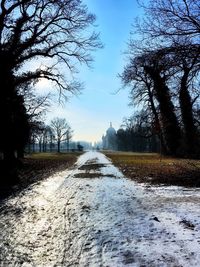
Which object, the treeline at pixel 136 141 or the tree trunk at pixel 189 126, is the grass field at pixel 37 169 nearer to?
the tree trunk at pixel 189 126

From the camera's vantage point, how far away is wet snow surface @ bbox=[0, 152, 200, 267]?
19.5 feet

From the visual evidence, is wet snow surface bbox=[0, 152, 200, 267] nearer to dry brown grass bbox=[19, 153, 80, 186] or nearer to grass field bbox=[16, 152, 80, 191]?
grass field bbox=[16, 152, 80, 191]

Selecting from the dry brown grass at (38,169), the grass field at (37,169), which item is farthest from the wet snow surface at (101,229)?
the dry brown grass at (38,169)

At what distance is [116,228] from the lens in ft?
25.4

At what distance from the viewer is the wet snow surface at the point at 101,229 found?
5.95 m

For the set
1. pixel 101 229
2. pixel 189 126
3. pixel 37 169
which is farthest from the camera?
pixel 189 126

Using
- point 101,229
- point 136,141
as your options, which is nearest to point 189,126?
point 101,229

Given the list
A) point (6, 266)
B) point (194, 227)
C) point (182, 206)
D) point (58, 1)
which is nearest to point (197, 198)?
point (182, 206)

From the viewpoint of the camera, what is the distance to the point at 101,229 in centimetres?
770

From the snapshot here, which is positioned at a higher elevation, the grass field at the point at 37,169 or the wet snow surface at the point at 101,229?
the grass field at the point at 37,169

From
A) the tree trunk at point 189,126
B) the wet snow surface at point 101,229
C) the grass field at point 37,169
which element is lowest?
the wet snow surface at point 101,229

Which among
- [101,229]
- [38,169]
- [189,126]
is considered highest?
[189,126]

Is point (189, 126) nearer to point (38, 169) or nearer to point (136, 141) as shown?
point (38, 169)

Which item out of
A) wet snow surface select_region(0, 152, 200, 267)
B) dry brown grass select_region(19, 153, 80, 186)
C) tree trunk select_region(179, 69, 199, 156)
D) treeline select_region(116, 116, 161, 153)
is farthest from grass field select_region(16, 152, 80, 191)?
treeline select_region(116, 116, 161, 153)
